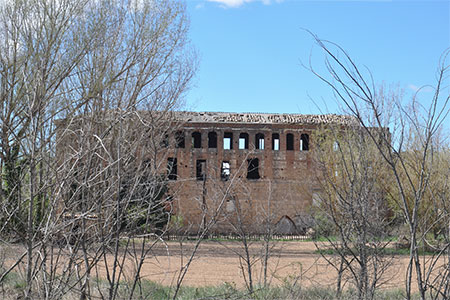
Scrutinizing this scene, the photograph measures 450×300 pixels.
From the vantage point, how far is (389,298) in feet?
22.2

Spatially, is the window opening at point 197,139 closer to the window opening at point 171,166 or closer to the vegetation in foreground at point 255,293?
the window opening at point 171,166

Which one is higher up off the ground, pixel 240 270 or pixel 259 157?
pixel 259 157

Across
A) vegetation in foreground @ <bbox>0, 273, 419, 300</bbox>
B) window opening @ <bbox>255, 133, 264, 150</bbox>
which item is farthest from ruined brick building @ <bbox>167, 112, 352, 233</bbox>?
vegetation in foreground @ <bbox>0, 273, 419, 300</bbox>

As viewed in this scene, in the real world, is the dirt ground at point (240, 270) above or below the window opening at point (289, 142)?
below

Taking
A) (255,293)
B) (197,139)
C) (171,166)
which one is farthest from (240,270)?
(197,139)

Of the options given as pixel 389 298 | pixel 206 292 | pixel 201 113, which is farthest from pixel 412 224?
pixel 201 113

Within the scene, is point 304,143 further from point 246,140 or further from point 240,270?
point 240,270

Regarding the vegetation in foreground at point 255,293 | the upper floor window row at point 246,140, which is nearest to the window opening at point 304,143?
the upper floor window row at point 246,140

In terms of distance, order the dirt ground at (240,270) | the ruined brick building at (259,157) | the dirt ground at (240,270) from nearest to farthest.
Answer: the dirt ground at (240,270), the dirt ground at (240,270), the ruined brick building at (259,157)

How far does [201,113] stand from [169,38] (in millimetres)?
15874

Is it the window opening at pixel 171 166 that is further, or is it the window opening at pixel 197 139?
the window opening at pixel 197 139

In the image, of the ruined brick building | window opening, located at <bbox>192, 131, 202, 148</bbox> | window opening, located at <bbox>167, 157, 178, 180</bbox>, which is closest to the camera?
window opening, located at <bbox>167, 157, 178, 180</bbox>

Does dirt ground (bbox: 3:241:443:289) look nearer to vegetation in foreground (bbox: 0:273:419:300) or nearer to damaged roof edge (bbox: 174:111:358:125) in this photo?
vegetation in foreground (bbox: 0:273:419:300)

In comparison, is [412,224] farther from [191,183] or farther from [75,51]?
[191,183]
